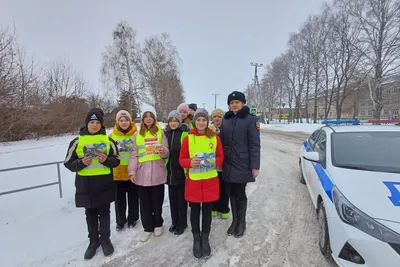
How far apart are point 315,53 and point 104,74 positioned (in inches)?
1148

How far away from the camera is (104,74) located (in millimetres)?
26547

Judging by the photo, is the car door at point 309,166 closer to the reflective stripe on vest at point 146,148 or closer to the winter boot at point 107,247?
the reflective stripe on vest at point 146,148

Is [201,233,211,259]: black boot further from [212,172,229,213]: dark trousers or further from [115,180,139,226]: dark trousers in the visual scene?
[115,180,139,226]: dark trousers

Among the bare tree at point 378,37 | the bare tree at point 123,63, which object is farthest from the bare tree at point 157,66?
the bare tree at point 378,37

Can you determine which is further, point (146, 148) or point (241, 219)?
point (241, 219)

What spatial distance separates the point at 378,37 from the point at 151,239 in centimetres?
2811

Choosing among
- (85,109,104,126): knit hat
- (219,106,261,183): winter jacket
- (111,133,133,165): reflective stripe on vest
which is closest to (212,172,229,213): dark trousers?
(219,106,261,183): winter jacket

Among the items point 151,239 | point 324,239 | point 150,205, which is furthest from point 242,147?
point 151,239

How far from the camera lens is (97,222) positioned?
9.96 feet

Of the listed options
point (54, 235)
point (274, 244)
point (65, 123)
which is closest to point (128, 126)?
point (54, 235)

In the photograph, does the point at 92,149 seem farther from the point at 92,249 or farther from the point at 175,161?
the point at 92,249

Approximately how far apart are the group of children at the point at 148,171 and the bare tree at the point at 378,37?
26404mm

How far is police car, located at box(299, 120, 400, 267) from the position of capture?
1960 mm

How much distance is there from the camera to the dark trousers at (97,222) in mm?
2959
